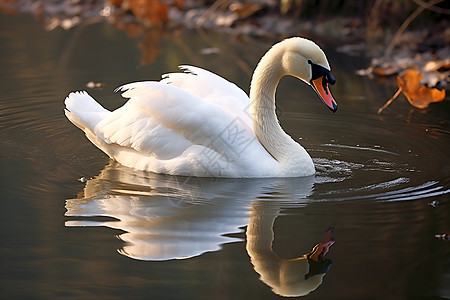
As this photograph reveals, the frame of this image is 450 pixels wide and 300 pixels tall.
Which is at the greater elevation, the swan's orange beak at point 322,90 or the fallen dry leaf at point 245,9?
the fallen dry leaf at point 245,9

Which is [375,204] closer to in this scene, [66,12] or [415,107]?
[415,107]

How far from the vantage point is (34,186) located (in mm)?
5777

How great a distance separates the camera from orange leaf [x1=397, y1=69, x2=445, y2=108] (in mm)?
7762

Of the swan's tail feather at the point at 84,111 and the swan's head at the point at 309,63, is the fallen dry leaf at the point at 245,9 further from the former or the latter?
the swan's head at the point at 309,63

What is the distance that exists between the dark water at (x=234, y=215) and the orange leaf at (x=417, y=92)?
0.15 m

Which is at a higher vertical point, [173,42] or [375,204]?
[173,42]

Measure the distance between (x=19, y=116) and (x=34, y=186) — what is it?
2.13 m

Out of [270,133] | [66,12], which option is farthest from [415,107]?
[66,12]

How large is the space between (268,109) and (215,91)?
57 cm

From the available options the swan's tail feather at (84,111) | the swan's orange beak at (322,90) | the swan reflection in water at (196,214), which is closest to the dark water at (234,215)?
the swan reflection in water at (196,214)

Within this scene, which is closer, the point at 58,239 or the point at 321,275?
the point at 321,275

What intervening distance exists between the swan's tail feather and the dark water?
0.88 feet

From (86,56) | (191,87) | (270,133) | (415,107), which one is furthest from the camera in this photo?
(86,56)

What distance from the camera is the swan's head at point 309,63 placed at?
595 centimetres
